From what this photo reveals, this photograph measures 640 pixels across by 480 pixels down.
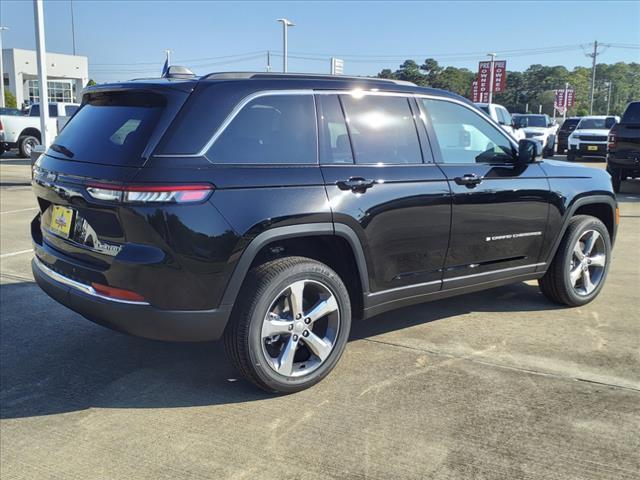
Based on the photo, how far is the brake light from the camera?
315cm

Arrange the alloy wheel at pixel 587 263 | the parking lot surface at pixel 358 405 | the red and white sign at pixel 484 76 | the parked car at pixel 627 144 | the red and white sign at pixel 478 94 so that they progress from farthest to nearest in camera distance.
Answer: the red and white sign at pixel 478 94, the red and white sign at pixel 484 76, the parked car at pixel 627 144, the alloy wheel at pixel 587 263, the parking lot surface at pixel 358 405

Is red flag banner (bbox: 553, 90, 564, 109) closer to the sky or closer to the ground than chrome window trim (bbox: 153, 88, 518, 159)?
closer to the sky

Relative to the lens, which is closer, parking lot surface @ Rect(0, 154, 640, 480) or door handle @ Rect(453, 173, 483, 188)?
parking lot surface @ Rect(0, 154, 640, 480)

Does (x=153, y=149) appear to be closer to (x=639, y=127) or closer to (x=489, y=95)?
(x=639, y=127)

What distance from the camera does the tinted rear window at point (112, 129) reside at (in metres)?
3.24

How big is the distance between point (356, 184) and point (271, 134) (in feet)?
1.92

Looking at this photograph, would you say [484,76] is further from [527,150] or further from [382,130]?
[382,130]

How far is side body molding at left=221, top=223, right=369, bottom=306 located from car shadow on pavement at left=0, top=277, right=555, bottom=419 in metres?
0.70

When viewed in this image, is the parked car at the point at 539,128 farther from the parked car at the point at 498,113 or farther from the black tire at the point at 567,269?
the black tire at the point at 567,269

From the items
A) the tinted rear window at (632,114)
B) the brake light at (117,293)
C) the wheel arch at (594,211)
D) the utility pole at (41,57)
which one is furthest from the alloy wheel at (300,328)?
the utility pole at (41,57)

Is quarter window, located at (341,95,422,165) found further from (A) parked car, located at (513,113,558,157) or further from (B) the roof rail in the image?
(A) parked car, located at (513,113,558,157)

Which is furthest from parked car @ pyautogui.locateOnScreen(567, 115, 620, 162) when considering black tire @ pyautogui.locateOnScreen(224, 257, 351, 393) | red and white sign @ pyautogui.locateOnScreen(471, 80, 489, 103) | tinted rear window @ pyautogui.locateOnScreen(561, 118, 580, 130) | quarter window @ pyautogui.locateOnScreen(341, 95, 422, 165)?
black tire @ pyautogui.locateOnScreen(224, 257, 351, 393)

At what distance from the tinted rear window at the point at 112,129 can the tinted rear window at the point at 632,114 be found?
1136 cm

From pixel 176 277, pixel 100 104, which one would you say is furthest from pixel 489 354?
pixel 100 104
